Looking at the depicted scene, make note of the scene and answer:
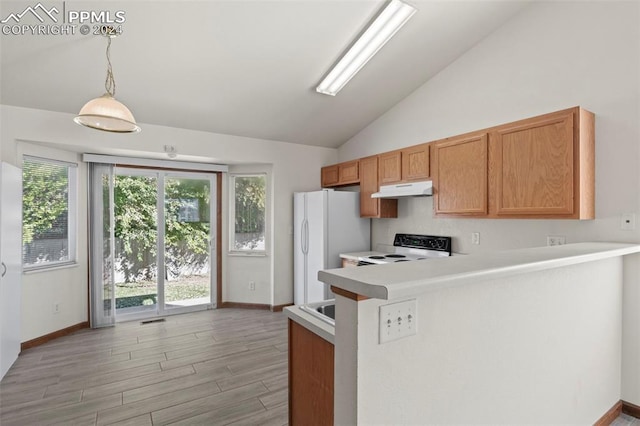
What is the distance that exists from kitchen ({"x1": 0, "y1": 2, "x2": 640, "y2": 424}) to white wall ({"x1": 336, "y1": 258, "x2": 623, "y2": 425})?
0.81m

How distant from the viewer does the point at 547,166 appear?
2.38 m

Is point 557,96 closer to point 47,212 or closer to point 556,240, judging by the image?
point 556,240

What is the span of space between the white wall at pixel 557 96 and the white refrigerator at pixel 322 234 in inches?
37.3

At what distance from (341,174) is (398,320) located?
3813 millimetres

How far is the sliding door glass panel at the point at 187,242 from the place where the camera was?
453cm

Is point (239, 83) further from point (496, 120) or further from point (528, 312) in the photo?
point (528, 312)

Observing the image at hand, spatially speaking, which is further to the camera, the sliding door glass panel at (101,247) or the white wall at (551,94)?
the sliding door glass panel at (101,247)

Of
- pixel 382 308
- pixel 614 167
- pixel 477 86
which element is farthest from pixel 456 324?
pixel 477 86

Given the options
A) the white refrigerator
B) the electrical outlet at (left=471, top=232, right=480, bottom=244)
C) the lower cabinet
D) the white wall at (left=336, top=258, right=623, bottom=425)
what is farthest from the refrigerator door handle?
the white wall at (left=336, top=258, right=623, bottom=425)

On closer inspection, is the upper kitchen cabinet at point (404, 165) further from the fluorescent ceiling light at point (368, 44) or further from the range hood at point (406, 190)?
the fluorescent ceiling light at point (368, 44)

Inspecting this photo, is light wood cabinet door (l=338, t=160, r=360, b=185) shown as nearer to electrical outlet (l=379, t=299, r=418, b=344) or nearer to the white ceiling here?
the white ceiling

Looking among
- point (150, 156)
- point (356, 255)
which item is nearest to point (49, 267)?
point (150, 156)

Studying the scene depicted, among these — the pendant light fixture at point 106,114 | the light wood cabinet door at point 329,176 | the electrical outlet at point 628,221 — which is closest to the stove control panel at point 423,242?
the light wood cabinet door at point 329,176

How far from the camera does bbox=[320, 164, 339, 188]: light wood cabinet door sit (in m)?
4.84
